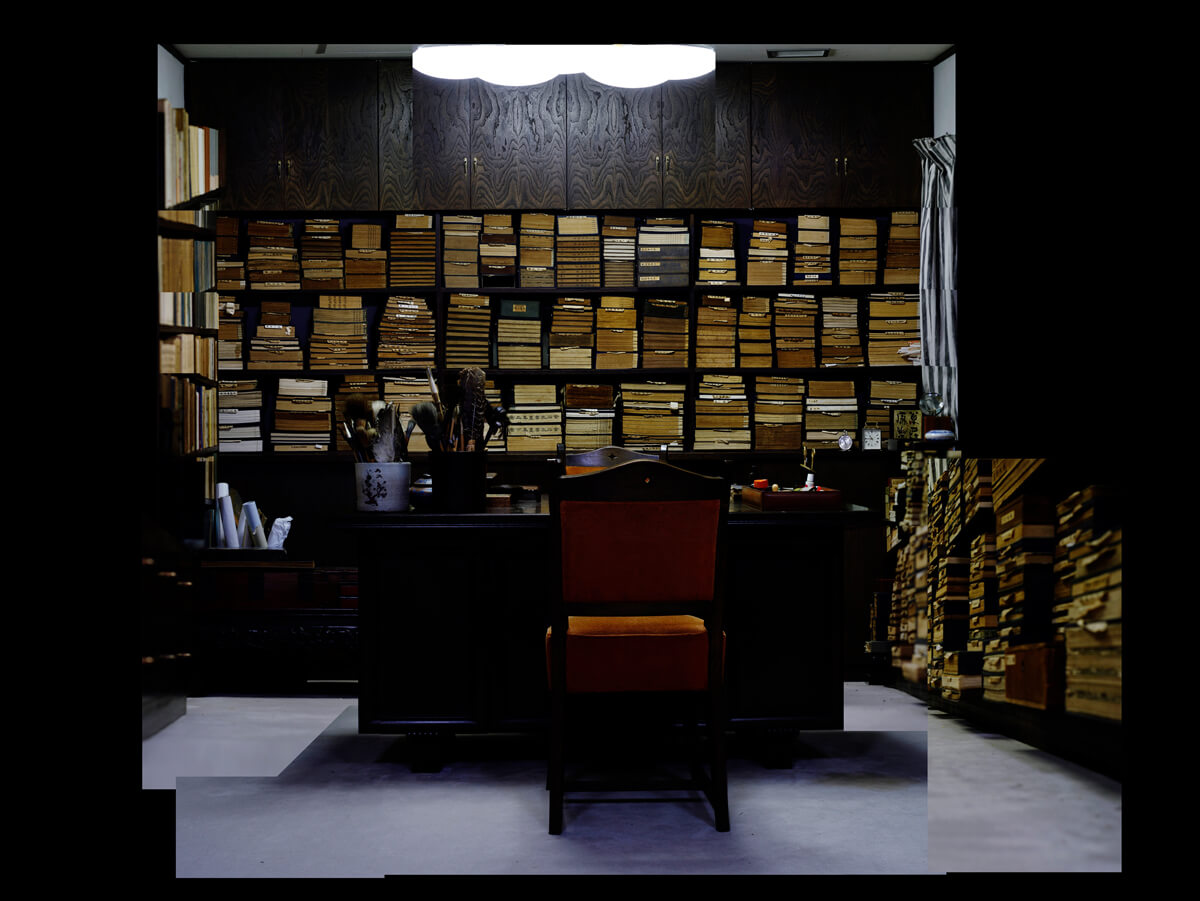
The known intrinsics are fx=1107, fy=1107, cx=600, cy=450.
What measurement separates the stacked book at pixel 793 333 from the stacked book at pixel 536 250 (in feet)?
3.85

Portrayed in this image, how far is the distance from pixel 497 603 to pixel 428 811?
0.68m

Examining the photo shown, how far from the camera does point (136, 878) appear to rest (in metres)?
1.90

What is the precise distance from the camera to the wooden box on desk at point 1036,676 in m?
2.91

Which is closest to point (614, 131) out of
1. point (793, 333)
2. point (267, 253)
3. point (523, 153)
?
point (523, 153)

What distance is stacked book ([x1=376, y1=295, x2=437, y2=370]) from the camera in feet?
18.1

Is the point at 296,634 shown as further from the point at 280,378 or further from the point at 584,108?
the point at 584,108

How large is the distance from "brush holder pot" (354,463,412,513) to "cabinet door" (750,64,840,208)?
2794 mm

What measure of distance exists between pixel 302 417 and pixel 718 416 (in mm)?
2085

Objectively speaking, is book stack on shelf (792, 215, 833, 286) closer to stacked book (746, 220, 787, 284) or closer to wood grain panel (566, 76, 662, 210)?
stacked book (746, 220, 787, 284)

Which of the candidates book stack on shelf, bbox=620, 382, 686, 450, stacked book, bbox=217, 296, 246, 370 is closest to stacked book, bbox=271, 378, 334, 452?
stacked book, bbox=217, 296, 246, 370

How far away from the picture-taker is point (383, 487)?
3.40 metres

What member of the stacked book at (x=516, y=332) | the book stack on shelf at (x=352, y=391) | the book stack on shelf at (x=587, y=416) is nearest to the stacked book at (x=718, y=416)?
the book stack on shelf at (x=587, y=416)

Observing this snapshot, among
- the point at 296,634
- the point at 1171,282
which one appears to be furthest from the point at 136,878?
the point at 296,634

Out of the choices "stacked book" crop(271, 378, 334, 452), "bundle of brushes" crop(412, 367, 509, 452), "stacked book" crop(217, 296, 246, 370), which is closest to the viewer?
"bundle of brushes" crop(412, 367, 509, 452)
